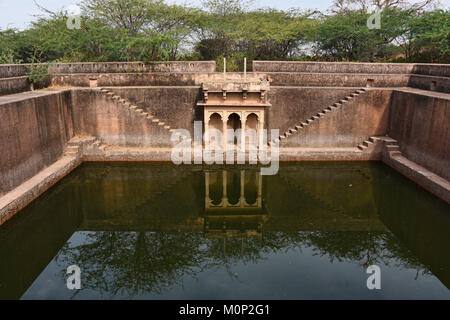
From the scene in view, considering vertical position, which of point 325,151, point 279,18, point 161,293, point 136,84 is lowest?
point 161,293

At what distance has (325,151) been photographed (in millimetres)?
12539

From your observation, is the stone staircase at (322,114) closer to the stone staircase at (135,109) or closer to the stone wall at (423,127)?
the stone wall at (423,127)

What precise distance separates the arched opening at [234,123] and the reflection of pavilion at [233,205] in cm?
240

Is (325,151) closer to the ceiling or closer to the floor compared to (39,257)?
closer to the ceiling

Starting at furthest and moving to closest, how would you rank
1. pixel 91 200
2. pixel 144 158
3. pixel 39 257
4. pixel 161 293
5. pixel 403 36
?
pixel 403 36
pixel 144 158
pixel 91 200
pixel 39 257
pixel 161 293

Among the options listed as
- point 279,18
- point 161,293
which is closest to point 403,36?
point 279,18

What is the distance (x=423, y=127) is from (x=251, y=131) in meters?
5.63

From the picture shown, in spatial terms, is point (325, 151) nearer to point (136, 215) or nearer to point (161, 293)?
point (136, 215)

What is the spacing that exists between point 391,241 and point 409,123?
561cm

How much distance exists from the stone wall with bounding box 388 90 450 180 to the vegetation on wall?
487 centimetres

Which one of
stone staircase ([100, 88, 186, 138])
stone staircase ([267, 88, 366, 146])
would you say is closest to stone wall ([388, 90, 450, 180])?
stone staircase ([267, 88, 366, 146])

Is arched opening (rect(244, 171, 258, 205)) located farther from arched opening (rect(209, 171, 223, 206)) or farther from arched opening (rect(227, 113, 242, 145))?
arched opening (rect(227, 113, 242, 145))

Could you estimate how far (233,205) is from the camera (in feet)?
31.3

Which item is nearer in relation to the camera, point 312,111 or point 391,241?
point 391,241
